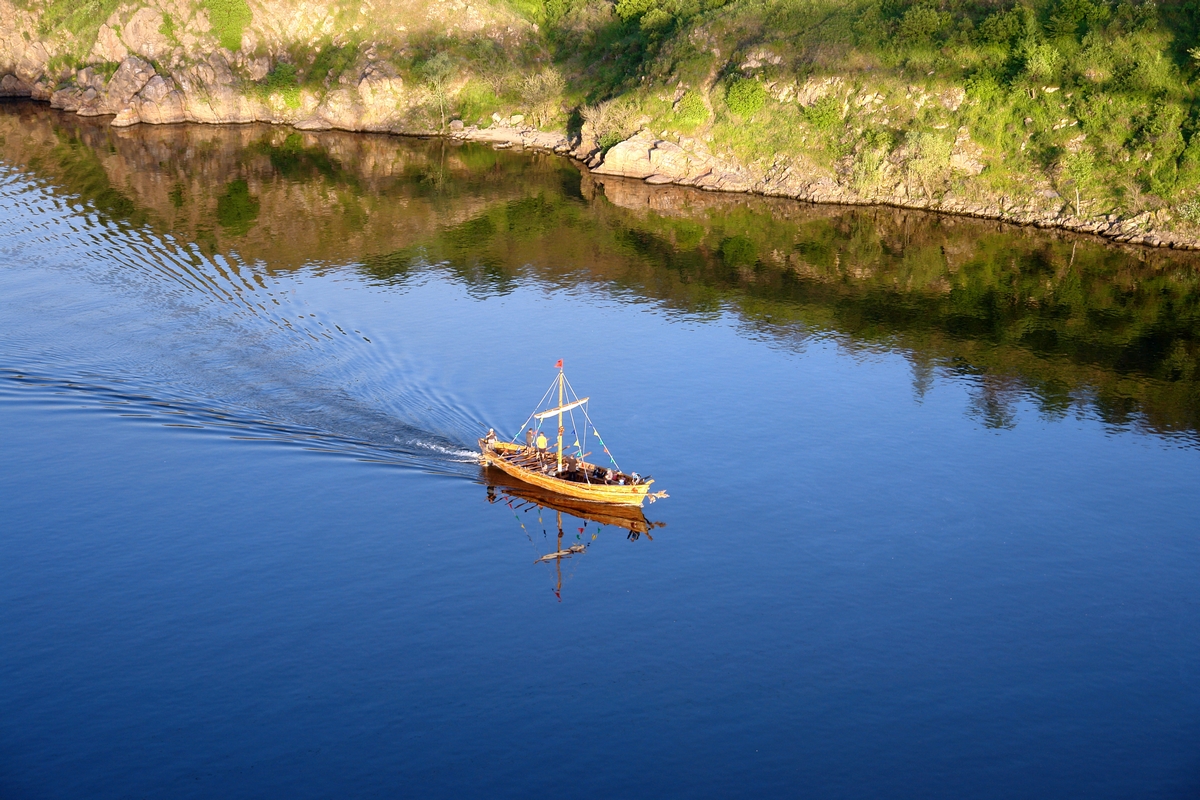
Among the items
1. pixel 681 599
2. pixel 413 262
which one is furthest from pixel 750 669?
pixel 413 262

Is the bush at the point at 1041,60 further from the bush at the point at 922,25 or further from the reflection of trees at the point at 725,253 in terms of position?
the reflection of trees at the point at 725,253

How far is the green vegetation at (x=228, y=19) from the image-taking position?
545 feet

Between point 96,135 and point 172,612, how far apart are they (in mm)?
129024

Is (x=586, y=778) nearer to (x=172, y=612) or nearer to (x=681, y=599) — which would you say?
(x=681, y=599)

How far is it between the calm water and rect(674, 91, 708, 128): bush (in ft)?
101

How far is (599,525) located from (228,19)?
448 ft

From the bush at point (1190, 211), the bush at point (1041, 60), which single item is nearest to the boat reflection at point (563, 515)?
the bush at point (1190, 211)

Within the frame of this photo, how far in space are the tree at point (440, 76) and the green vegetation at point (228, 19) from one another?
31.0m

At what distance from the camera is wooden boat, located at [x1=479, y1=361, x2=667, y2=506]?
206 ft

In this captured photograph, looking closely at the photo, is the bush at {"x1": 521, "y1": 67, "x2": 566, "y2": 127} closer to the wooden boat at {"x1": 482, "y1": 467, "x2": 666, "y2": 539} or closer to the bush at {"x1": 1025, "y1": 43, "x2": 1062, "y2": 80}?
the bush at {"x1": 1025, "y1": 43, "x2": 1062, "y2": 80}

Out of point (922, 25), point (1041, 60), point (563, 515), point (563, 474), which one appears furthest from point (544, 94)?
point (563, 515)

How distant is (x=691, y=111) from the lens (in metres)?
136

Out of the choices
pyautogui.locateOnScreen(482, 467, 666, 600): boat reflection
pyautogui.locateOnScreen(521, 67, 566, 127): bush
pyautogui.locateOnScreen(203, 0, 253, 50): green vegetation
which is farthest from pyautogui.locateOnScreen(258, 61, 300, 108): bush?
pyautogui.locateOnScreen(482, 467, 666, 600): boat reflection

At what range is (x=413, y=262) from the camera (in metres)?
108
